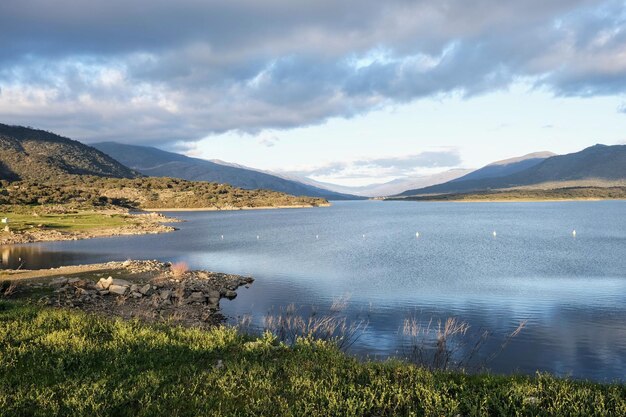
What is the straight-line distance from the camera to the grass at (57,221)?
92.5 metres

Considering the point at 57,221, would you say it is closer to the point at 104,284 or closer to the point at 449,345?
the point at 104,284

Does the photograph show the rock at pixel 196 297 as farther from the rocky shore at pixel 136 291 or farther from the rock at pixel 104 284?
the rock at pixel 104 284

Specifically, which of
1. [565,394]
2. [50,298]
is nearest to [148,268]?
[50,298]

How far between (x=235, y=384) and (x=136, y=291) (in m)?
25.4

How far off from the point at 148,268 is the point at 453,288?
3183 cm

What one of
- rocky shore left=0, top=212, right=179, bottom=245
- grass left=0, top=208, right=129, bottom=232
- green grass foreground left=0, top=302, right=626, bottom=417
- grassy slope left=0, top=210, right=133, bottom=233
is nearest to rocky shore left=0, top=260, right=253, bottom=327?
green grass foreground left=0, top=302, right=626, bottom=417

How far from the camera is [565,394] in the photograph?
1286 cm

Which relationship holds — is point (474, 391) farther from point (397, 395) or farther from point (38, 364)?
point (38, 364)

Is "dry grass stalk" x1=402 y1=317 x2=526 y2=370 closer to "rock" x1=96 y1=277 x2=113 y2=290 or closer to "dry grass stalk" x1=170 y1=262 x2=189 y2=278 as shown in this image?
"rock" x1=96 y1=277 x2=113 y2=290

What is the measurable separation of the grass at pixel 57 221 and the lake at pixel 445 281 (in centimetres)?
1659

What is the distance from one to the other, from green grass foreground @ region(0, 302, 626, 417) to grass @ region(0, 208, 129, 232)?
285 ft

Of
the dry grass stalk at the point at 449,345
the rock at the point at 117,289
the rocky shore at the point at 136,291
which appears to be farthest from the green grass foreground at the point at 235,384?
the rock at the point at 117,289

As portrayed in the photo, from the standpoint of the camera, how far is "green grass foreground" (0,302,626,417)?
11.8 meters

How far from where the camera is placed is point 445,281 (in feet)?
148
